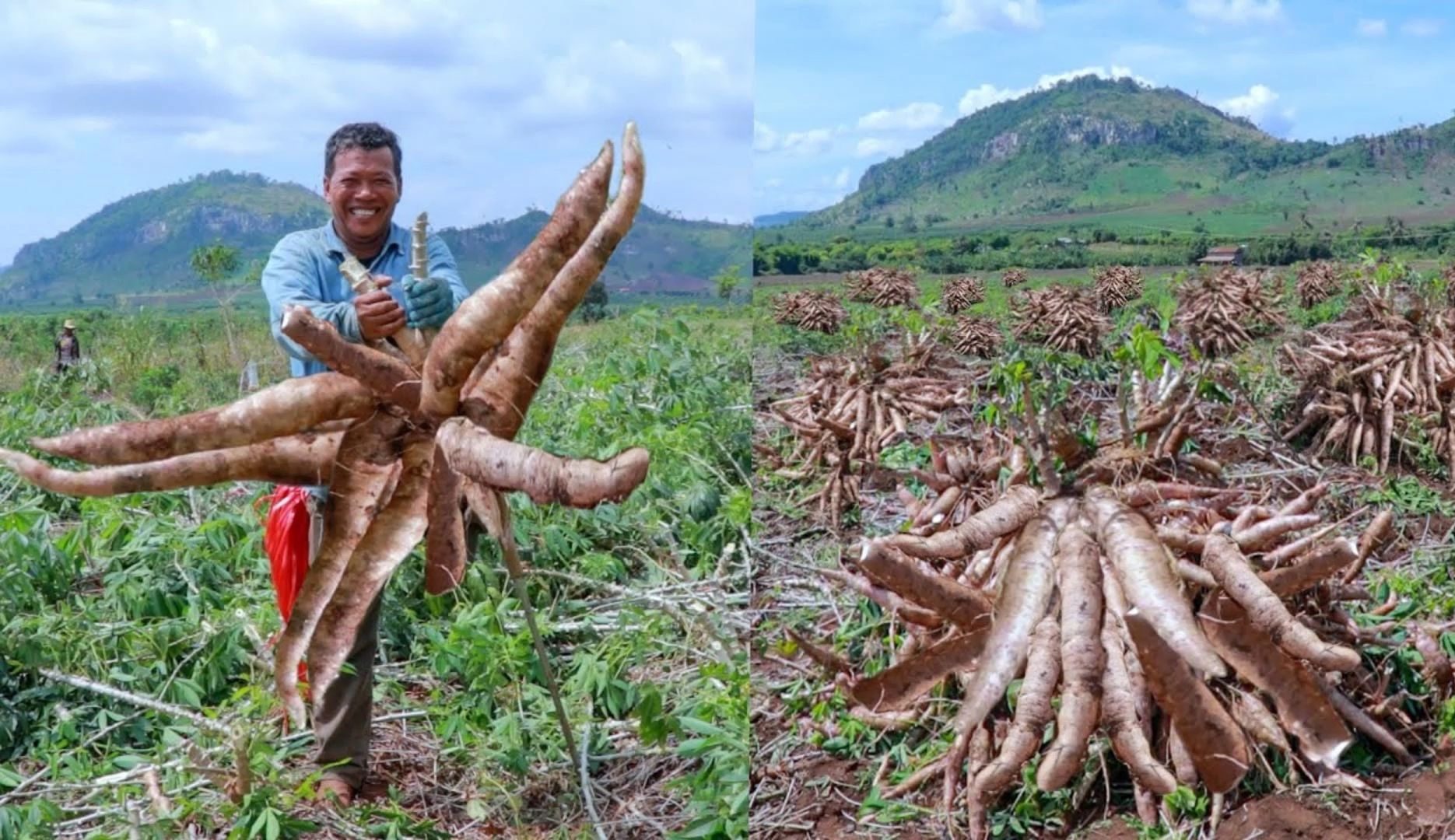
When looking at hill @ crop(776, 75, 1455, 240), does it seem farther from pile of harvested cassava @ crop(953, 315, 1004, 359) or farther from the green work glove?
the green work glove

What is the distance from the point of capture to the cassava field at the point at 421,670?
2.01m

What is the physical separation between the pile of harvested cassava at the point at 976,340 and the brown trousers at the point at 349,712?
9.17m

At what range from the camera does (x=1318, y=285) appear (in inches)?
674

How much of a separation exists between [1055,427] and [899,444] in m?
2.42

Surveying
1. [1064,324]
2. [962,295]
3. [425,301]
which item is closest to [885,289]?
[962,295]

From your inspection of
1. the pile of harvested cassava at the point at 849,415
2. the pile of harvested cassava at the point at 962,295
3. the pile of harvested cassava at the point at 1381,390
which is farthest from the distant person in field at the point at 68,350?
the pile of harvested cassava at the point at 962,295

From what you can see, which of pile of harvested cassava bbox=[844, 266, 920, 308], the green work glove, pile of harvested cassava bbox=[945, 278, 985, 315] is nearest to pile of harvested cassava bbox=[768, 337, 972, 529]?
the green work glove

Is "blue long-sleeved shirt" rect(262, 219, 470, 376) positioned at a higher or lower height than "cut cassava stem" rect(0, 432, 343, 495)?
higher

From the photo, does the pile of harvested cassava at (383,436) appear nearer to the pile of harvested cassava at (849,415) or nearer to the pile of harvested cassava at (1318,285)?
the pile of harvested cassava at (849,415)

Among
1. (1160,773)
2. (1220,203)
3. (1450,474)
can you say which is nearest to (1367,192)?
(1220,203)

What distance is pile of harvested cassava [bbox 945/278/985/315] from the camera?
1809 centimetres

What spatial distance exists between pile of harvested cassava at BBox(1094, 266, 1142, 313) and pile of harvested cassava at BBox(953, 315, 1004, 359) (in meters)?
Result: 5.71

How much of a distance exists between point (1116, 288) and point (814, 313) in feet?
20.9

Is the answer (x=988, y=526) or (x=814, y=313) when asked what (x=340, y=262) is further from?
(x=814, y=313)
